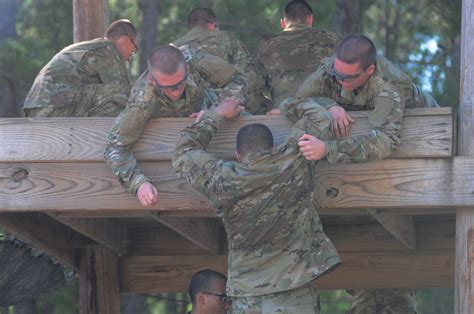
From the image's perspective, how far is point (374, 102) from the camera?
22.6 feet

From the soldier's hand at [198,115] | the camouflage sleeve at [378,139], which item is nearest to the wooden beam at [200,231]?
the soldier's hand at [198,115]

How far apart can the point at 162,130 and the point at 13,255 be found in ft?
9.07

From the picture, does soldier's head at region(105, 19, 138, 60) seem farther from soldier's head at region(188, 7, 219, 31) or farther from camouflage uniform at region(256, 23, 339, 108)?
camouflage uniform at region(256, 23, 339, 108)

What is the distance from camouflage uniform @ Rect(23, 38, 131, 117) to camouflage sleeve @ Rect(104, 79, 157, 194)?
121 cm

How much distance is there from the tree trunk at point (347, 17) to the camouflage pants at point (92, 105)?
215 inches

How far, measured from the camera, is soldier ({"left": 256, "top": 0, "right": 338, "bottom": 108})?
351 inches

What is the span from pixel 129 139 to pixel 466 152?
1.93m

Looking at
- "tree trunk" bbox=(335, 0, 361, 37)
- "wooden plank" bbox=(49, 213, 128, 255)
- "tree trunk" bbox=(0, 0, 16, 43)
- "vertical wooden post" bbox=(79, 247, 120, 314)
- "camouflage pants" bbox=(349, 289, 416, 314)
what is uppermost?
"tree trunk" bbox=(335, 0, 361, 37)

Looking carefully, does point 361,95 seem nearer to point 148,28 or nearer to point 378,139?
point 378,139

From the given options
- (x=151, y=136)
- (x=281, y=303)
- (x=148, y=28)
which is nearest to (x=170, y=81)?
(x=151, y=136)

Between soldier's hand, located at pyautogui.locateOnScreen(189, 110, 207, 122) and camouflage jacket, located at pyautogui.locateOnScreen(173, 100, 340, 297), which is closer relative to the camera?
camouflage jacket, located at pyautogui.locateOnScreen(173, 100, 340, 297)

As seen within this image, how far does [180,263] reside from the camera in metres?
9.66

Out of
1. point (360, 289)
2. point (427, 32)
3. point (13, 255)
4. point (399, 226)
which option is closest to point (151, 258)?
point (13, 255)

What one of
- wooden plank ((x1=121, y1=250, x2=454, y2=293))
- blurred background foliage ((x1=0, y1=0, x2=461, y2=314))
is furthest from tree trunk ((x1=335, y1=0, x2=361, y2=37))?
wooden plank ((x1=121, y1=250, x2=454, y2=293))
